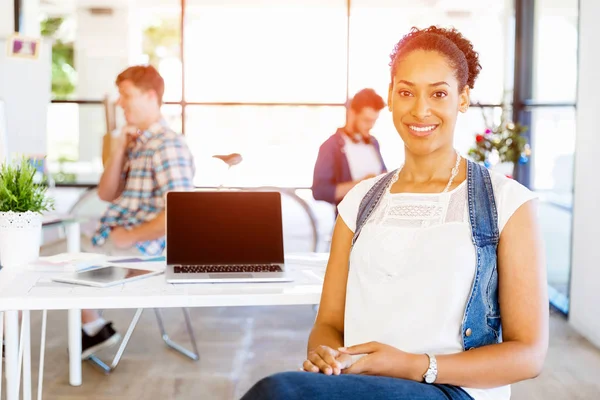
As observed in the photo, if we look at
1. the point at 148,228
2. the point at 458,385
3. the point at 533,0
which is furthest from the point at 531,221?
the point at 533,0

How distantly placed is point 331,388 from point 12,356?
1.32 metres

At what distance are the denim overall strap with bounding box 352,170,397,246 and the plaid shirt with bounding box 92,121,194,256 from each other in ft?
6.16

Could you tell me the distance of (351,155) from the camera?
15.1 feet

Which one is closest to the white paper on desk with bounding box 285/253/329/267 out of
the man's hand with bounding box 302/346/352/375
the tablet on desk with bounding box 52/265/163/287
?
the tablet on desk with bounding box 52/265/163/287

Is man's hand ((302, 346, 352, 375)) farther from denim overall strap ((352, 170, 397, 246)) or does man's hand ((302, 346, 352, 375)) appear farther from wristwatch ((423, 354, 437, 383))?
denim overall strap ((352, 170, 397, 246))

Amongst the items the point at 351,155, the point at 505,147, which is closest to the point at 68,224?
the point at 351,155

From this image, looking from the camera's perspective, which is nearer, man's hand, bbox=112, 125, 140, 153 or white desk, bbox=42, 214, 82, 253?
white desk, bbox=42, 214, 82, 253

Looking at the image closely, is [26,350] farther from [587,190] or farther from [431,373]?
[587,190]

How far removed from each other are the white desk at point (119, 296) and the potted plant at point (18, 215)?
4.0 inches

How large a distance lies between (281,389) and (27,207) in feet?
5.13

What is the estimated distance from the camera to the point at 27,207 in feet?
7.90

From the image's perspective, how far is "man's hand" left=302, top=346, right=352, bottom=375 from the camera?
1274 millimetres

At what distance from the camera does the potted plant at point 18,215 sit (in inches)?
93.4

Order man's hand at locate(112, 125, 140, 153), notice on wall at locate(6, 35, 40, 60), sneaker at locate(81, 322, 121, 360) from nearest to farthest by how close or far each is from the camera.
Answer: man's hand at locate(112, 125, 140, 153)
sneaker at locate(81, 322, 121, 360)
notice on wall at locate(6, 35, 40, 60)
